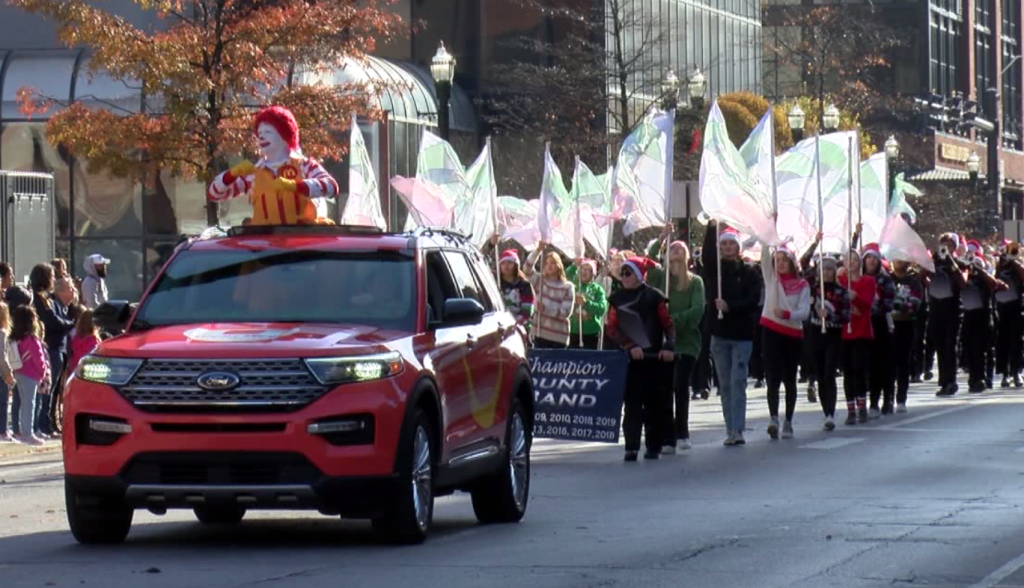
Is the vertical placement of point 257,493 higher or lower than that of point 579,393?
lower

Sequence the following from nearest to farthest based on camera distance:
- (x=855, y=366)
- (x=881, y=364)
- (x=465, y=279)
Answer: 1. (x=465, y=279)
2. (x=855, y=366)
3. (x=881, y=364)

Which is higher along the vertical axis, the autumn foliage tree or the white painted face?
the autumn foliage tree

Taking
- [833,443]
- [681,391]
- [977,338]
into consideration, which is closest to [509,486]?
[681,391]

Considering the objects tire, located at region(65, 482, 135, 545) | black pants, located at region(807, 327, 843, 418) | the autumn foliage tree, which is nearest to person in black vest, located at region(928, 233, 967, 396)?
black pants, located at region(807, 327, 843, 418)

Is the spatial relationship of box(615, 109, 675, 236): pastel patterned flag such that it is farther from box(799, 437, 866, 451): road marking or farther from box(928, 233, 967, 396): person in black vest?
box(799, 437, 866, 451): road marking

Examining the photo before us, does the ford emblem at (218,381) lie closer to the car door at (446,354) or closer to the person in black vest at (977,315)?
the car door at (446,354)

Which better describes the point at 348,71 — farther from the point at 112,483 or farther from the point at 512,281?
the point at 112,483

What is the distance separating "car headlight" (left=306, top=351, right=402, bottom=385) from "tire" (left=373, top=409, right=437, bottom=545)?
33cm

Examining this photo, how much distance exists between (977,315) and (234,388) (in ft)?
65.9

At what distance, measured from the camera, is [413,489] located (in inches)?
451

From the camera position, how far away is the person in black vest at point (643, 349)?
18.4 metres

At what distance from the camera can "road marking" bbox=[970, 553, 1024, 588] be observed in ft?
33.4

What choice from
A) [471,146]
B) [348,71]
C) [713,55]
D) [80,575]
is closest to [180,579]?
[80,575]

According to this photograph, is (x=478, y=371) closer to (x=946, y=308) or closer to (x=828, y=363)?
(x=828, y=363)
